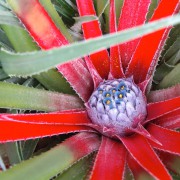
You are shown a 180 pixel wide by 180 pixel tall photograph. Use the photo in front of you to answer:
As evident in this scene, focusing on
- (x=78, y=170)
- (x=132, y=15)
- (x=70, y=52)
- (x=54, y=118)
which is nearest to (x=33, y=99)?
(x=54, y=118)

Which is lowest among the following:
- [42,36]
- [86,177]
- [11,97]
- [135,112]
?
[86,177]

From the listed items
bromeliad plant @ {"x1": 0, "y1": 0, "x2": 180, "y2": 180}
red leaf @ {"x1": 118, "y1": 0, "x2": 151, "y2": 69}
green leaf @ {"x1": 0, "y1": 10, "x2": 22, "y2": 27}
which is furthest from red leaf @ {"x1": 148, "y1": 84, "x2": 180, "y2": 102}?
green leaf @ {"x1": 0, "y1": 10, "x2": 22, "y2": 27}

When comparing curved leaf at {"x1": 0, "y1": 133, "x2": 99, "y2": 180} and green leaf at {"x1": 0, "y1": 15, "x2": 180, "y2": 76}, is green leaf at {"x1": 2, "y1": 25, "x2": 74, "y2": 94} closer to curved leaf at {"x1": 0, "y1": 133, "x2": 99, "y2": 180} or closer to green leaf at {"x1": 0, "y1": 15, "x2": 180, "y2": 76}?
curved leaf at {"x1": 0, "y1": 133, "x2": 99, "y2": 180}

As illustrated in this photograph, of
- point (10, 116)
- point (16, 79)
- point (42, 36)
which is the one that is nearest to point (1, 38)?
point (16, 79)

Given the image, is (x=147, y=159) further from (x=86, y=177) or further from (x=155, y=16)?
(x=155, y=16)

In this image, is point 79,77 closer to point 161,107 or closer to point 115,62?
point 115,62
